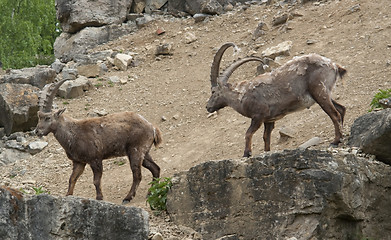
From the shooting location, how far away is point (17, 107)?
17656 millimetres

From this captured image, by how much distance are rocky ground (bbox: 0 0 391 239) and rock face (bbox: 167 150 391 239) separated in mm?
564

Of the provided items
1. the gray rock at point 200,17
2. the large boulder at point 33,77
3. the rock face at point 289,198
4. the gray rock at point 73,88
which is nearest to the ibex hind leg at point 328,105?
the rock face at point 289,198

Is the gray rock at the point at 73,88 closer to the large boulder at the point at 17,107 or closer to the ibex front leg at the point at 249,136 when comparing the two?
the large boulder at the point at 17,107

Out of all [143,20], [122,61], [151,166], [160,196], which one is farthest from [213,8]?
[160,196]

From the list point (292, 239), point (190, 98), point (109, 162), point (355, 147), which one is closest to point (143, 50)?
point (190, 98)

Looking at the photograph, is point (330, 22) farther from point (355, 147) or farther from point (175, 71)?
point (355, 147)

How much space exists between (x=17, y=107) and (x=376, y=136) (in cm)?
1105

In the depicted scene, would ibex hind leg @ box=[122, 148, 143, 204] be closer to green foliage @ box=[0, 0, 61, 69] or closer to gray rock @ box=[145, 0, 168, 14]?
gray rock @ box=[145, 0, 168, 14]

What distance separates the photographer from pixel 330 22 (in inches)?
787

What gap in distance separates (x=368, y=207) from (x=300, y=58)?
12.5 ft

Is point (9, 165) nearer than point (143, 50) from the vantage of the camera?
Yes

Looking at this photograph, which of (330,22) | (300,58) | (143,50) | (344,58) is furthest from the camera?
(143,50)

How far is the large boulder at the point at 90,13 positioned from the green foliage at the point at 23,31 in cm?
185

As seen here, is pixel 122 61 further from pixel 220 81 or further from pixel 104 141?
pixel 104 141
